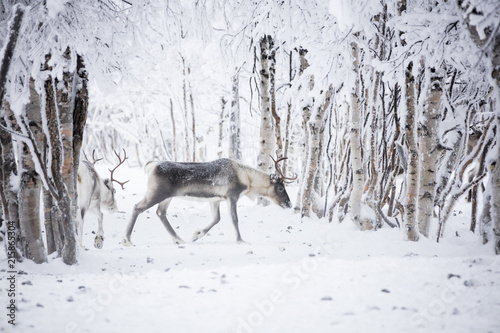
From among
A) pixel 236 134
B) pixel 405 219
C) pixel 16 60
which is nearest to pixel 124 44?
pixel 16 60

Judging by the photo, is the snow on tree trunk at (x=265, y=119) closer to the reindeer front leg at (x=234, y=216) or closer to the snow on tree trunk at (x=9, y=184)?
the reindeer front leg at (x=234, y=216)

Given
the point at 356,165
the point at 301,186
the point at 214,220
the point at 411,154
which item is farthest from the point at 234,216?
the point at 411,154

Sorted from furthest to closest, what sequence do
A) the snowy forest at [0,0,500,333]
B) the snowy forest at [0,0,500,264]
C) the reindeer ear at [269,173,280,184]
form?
the reindeer ear at [269,173,280,184], the snowy forest at [0,0,500,264], the snowy forest at [0,0,500,333]

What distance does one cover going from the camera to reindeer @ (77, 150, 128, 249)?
6.39 meters

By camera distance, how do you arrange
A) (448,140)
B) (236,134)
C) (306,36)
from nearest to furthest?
(448,140), (306,36), (236,134)

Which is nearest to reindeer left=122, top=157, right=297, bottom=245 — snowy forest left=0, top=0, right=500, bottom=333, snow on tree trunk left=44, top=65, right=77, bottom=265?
snowy forest left=0, top=0, right=500, bottom=333

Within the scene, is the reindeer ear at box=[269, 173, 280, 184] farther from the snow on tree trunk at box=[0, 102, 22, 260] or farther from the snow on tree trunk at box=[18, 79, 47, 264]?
the snow on tree trunk at box=[0, 102, 22, 260]

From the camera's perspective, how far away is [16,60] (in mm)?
3770

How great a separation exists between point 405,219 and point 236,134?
28.5 feet

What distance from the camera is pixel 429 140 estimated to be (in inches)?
188

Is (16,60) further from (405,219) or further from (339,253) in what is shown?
(405,219)

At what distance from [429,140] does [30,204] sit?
4.98 metres

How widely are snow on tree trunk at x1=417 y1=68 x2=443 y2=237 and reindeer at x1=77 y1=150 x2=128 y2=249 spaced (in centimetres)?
506

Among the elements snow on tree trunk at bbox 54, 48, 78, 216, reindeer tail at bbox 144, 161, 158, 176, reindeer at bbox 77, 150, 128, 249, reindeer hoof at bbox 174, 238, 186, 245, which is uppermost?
snow on tree trunk at bbox 54, 48, 78, 216
